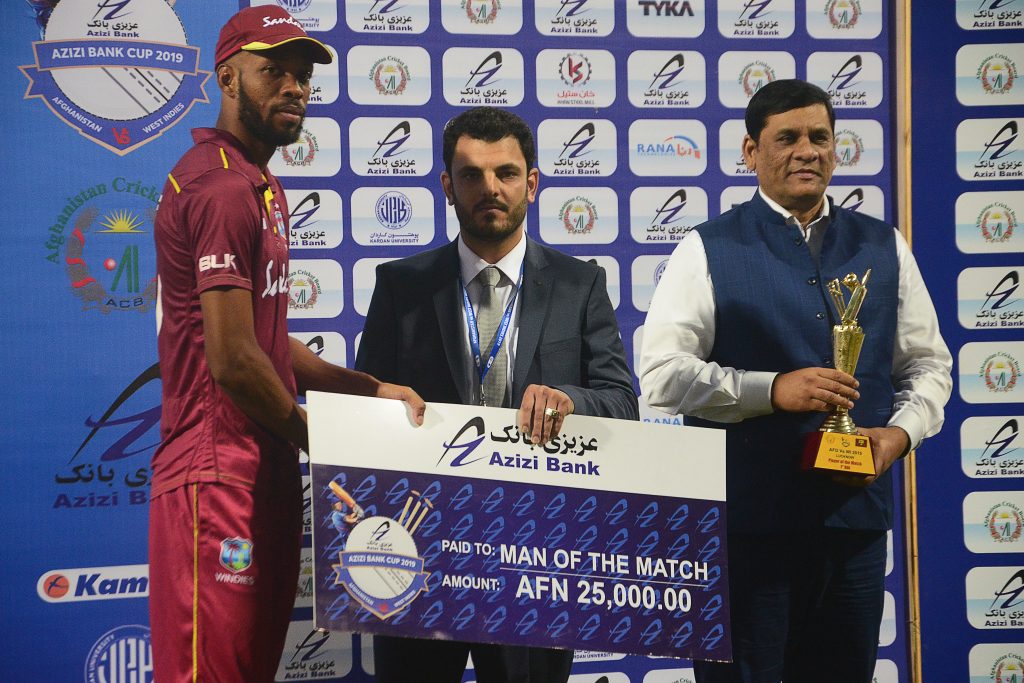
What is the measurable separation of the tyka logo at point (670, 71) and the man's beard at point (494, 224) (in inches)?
33.4

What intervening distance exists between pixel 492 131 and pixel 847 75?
1.39 m

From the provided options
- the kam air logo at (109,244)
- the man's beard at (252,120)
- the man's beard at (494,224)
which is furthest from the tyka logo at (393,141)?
the kam air logo at (109,244)

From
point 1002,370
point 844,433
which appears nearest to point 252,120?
point 844,433

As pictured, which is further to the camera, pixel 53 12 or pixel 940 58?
pixel 940 58

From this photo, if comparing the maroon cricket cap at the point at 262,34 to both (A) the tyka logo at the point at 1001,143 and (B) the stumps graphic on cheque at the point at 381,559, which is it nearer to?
(B) the stumps graphic on cheque at the point at 381,559

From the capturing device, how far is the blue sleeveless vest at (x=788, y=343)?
7.86ft

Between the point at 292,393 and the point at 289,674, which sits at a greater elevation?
the point at 292,393

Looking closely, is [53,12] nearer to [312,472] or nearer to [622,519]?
[312,472]

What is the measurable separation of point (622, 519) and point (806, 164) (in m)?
1.10

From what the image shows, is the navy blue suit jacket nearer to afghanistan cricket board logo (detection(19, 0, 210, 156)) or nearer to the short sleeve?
the short sleeve

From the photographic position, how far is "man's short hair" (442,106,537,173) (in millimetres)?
2623

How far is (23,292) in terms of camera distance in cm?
291

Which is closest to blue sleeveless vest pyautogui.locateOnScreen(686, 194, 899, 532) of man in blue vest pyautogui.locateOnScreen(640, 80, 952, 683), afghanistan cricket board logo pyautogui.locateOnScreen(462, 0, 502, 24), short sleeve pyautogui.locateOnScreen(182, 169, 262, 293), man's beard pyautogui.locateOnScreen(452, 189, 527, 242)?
man in blue vest pyautogui.locateOnScreen(640, 80, 952, 683)

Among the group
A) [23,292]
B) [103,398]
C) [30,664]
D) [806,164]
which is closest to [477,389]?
[806,164]
